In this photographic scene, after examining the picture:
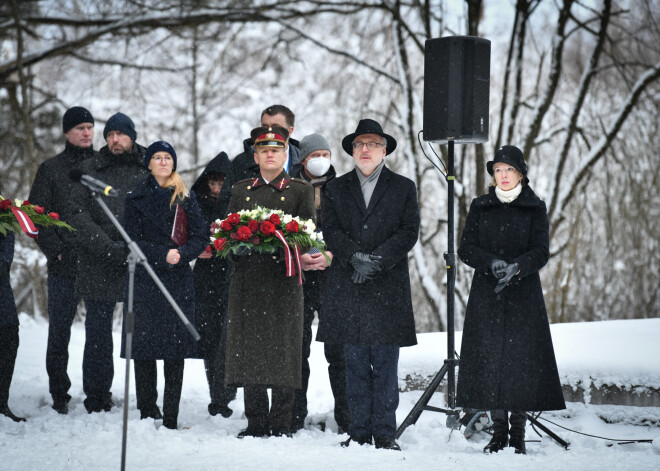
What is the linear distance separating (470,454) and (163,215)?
2583mm

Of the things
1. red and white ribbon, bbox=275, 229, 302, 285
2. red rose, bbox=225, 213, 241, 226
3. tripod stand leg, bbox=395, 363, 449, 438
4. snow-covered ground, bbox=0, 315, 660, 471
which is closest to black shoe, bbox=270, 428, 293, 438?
snow-covered ground, bbox=0, 315, 660, 471

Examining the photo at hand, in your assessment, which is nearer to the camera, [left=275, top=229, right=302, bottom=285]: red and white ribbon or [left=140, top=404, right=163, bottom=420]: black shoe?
[left=275, top=229, right=302, bottom=285]: red and white ribbon

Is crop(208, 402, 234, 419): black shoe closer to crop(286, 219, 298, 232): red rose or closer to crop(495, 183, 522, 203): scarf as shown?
crop(286, 219, 298, 232): red rose

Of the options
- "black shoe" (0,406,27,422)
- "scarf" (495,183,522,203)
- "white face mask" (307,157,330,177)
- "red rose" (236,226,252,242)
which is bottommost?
Result: "black shoe" (0,406,27,422)

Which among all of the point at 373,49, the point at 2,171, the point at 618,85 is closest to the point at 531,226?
the point at 618,85

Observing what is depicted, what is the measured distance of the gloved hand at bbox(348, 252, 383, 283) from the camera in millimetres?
5148

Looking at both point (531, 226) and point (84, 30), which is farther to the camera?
point (84, 30)

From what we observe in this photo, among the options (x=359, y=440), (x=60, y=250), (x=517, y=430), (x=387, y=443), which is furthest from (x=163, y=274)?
(x=517, y=430)

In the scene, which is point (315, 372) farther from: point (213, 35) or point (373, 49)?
point (213, 35)

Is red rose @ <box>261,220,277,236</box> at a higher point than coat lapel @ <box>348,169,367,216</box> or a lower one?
lower

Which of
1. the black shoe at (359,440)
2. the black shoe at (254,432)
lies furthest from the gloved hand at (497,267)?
the black shoe at (254,432)

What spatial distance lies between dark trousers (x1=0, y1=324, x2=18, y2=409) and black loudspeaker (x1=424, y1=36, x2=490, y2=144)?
3.38 meters

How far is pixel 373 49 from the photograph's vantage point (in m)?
12.3

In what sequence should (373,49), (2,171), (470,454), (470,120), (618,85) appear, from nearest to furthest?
1. (470,454)
2. (470,120)
3. (618,85)
4. (373,49)
5. (2,171)
